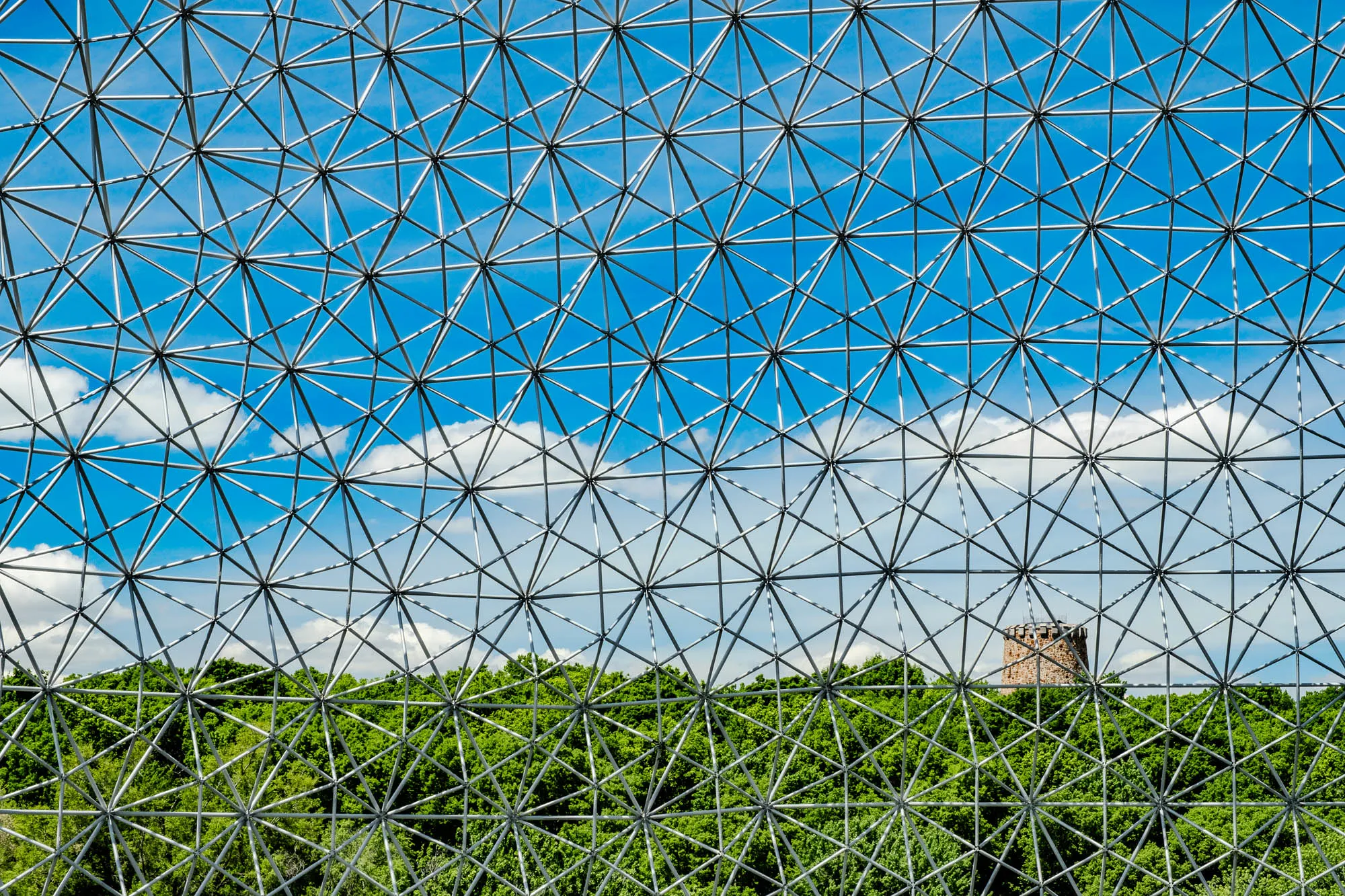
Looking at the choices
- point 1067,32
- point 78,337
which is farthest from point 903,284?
point 78,337

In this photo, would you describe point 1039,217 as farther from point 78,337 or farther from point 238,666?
point 238,666

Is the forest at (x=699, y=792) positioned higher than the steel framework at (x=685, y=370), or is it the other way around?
the steel framework at (x=685, y=370)

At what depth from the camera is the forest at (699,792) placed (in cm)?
2942

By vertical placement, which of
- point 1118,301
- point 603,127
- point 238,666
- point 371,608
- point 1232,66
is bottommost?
point 371,608

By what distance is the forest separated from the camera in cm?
2942

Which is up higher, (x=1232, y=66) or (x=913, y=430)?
(x=1232, y=66)

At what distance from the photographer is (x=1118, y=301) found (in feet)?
91.4

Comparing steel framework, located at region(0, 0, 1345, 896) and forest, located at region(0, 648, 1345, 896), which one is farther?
forest, located at region(0, 648, 1345, 896)

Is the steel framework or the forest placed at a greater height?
the steel framework

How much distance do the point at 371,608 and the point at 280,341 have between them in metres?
6.09

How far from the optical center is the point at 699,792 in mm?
43844

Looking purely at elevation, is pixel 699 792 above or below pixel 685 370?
below

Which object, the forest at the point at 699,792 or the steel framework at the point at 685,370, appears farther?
the forest at the point at 699,792

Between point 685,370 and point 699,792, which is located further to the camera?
point 699,792
